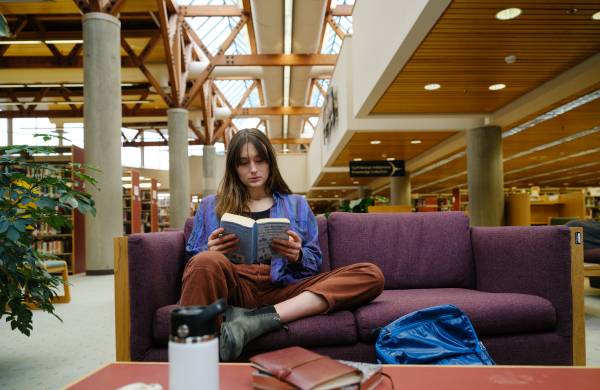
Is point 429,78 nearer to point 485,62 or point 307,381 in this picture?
point 485,62

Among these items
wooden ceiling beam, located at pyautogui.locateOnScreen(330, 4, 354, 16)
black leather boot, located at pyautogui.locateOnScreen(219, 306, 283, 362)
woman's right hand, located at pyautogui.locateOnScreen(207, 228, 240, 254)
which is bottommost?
black leather boot, located at pyautogui.locateOnScreen(219, 306, 283, 362)

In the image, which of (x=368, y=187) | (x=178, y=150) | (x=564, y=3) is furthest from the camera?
Answer: (x=368, y=187)

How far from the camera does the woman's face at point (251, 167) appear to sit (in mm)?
2146

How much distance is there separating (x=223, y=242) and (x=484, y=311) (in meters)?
1.15

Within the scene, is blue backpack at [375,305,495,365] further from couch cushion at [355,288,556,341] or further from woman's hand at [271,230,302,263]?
woman's hand at [271,230,302,263]

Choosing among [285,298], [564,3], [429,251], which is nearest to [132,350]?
[285,298]

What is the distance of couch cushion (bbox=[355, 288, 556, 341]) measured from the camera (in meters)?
1.90

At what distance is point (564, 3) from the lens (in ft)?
12.2

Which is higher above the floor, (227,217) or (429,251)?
(227,217)

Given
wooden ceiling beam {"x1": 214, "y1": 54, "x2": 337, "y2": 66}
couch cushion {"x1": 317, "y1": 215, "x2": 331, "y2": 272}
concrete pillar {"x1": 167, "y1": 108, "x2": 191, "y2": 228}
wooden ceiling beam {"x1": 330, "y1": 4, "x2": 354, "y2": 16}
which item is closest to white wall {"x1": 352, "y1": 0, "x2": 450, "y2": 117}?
couch cushion {"x1": 317, "y1": 215, "x2": 331, "y2": 272}

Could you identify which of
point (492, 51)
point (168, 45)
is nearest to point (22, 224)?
point (492, 51)

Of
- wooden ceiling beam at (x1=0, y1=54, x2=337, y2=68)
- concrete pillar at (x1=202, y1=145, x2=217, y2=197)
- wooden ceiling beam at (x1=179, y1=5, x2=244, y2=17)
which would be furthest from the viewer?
concrete pillar at (x1=202, y1=145, x2=217, y2=197)

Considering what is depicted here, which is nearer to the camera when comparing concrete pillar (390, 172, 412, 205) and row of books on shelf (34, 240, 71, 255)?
row of books on shelf (34, 240, 71, 255)

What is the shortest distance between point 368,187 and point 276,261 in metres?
18.5
